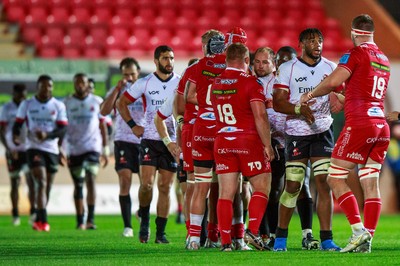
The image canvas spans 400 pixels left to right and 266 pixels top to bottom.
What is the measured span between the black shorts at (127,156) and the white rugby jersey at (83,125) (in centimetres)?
242

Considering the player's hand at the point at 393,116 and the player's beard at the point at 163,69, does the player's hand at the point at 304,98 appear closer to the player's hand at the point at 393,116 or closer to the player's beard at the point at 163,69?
the player's hand at the point at 393,116

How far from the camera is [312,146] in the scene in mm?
11320

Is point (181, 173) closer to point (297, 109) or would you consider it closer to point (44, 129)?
point (297, 109)

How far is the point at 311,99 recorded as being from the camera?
11.2m

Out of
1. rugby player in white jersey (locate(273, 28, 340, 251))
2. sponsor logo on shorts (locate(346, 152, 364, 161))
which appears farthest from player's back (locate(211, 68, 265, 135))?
sponsor logo on shorts (locate(346, 152, 364, 161))

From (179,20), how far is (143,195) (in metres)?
14.0

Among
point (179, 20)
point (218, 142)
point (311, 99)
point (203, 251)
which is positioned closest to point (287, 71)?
point (311, 99)

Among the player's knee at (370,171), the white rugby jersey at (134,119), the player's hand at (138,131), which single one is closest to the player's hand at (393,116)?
the player's knee at (370,171)

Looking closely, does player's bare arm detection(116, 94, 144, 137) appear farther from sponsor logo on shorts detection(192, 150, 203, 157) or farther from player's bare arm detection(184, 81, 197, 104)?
sponsor logo on shorts detection(192, 150, 203, 157)

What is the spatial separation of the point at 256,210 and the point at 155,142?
2.89 m

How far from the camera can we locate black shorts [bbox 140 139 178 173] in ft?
43.0

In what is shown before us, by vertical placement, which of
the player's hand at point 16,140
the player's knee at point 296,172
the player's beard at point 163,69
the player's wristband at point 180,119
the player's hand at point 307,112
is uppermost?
the player's beard at point 163,69

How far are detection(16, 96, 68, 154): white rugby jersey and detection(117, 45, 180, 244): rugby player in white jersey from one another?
162 inches

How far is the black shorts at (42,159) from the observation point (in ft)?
56.3
